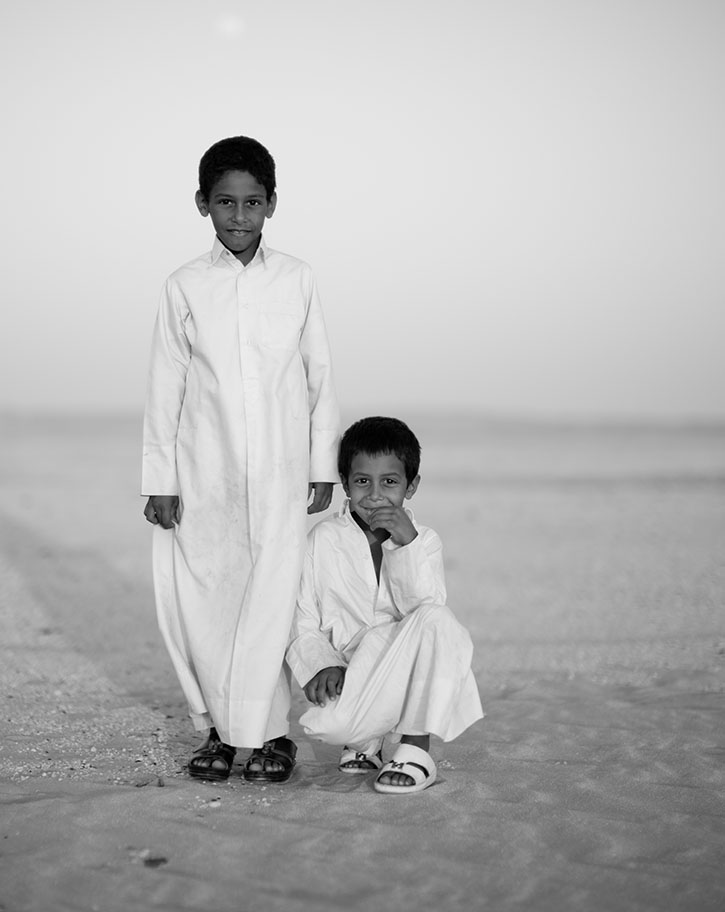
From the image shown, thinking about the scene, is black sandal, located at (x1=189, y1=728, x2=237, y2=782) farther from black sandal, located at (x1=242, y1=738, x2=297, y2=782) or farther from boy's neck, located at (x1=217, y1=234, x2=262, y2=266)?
boy's neck, located at (x1=217, y1=234, x2=262, y2=266)

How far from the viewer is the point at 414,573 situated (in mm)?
3775

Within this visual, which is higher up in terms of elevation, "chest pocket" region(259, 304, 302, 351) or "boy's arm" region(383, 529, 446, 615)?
"chest pocket" region(259, 304, 302, 351)

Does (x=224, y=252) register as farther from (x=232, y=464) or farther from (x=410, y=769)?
(x=410, y=769)

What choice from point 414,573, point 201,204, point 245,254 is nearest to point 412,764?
point 414,573

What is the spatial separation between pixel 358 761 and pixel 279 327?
1.60 metres

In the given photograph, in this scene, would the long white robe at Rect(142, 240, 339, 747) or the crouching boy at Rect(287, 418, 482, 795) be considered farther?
the long white robe at Rect(142, 240, 339, 747)

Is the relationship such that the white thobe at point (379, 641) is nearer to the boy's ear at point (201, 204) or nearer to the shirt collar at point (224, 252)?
the shirt collar at point (224, 252)

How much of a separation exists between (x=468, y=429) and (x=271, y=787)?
106 feet

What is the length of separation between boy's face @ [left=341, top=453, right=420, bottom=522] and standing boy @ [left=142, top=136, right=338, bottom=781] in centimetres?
13

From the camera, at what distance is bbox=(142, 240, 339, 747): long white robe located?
3734 mm

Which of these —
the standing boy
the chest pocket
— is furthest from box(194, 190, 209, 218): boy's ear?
the chest pocket

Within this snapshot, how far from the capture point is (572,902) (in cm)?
276

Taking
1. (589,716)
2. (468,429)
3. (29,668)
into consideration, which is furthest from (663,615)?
(468,429)

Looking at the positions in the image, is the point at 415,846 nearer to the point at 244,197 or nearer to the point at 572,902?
the point at 572,902
